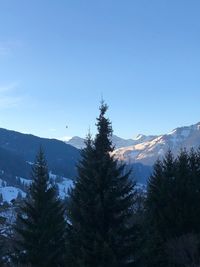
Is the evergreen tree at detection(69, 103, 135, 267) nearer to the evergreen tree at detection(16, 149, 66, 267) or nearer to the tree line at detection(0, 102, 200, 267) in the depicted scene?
the tree line at detection(0, 102, 200, 267)

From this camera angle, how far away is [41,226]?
33688 mm

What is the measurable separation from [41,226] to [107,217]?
7.84 m

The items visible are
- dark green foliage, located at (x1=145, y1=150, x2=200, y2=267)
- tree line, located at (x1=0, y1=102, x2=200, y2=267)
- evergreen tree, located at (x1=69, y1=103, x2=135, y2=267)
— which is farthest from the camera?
dark green foliage, located at (x1=145, y1=150, x2=200, y2=267)

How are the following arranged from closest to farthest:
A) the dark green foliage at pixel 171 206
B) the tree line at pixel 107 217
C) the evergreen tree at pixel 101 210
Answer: the evergreen tree at pixel 101 210 < the tree line at pixel 107 217 < the dark green foliage at pixel 171 206

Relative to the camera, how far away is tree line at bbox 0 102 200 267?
27.0 m

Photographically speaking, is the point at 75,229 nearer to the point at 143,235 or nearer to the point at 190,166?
the point at 143,235

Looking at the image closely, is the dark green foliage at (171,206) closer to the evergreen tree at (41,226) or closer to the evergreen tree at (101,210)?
the evergreen tree at (41,226)

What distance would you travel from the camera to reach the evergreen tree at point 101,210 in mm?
26219

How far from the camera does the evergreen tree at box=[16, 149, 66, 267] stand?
32.5 m

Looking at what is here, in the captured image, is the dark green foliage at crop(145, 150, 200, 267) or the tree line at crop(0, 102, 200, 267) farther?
the dark green foliage at crop(145, 150, 200, 267)

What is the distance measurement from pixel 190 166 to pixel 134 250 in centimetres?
1916

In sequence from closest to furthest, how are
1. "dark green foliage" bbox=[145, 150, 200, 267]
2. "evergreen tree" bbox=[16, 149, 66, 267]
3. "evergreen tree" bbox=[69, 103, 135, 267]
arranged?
"evergreen tree" bbox=[69, 103, 135, 267] → "evergreen tree" bbox=[16, 149, 66, 267] → "dark green foliage" bbox=[145, 150, 200, 267]

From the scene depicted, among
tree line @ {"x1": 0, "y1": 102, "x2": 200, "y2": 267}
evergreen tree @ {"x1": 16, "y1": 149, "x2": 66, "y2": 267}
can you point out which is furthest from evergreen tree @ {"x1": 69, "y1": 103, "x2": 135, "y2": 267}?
evergreen tree @ {"x1": 16, "y1": 149, "x2": 66, "y2": 267}

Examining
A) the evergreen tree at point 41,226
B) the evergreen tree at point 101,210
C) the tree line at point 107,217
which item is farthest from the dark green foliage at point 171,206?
the evergreen tree at point 101,210
